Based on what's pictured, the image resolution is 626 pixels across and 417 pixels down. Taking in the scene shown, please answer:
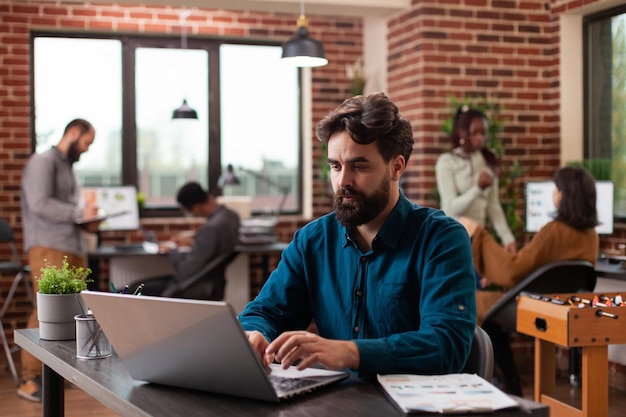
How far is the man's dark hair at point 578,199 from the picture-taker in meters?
4.48

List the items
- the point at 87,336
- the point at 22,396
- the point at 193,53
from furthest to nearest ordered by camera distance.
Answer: the point at 193,53
the point at 22,396
the point at 87,336

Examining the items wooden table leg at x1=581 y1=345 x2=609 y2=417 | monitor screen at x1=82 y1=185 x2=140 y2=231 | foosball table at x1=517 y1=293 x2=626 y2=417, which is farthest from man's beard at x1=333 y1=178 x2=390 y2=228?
monitor screen at x1=82 y1=185 x2=140 y2=231

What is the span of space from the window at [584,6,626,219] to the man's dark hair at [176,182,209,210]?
259 centimetres

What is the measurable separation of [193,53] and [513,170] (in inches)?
114

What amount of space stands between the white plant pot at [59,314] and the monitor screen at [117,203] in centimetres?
439

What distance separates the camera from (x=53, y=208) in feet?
17.0

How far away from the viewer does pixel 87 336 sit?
2.11m

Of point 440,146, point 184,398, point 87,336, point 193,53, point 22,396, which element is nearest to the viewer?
point 184,398

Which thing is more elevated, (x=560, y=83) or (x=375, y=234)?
(x=560, y=83)

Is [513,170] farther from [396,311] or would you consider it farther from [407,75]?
[396,311]

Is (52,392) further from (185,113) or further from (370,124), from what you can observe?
(185,113)

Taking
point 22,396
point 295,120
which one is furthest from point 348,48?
point 22,396

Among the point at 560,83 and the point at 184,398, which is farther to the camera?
the point at 560,83

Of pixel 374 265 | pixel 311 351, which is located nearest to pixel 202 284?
pixel 374 265
